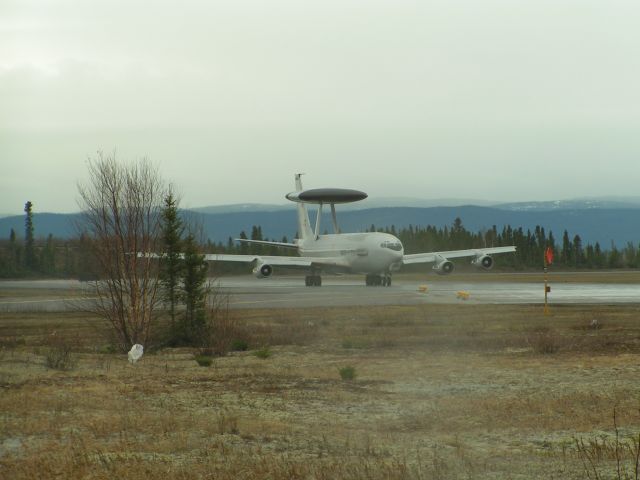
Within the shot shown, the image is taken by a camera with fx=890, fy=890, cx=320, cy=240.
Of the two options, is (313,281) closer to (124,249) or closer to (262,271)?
(262,271)

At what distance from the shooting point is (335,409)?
1664cm

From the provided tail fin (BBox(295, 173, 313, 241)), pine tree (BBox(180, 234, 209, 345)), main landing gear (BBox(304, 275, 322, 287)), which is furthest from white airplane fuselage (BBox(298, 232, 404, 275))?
pine tree (BBox(180, 234, 209, 345))

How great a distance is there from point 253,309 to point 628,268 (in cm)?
7539

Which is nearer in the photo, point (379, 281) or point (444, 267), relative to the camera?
point (379, 281)

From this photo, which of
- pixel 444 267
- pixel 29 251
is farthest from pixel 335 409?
pixel 29 251

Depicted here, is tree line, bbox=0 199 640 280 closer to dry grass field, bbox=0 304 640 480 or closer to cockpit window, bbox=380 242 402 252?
cockpit window, bbox=380 242 402 252

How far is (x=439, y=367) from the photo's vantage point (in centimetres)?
2267

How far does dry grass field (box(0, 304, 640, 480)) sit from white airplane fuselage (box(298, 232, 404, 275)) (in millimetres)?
34316

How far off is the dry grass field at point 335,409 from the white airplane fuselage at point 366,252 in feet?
113

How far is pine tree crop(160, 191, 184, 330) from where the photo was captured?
105 ft

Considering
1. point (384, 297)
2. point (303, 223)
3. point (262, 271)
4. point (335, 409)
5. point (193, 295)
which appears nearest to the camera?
point (335, 409)

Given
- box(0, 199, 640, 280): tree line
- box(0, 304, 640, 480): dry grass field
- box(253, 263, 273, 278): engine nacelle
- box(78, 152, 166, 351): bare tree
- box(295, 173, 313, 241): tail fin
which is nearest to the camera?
box(0, 304, 640, 480): dry grass field

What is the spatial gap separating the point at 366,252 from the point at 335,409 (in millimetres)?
50136

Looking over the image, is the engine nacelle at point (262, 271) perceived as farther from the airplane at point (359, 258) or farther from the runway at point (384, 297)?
the runway at point (384, 297)
